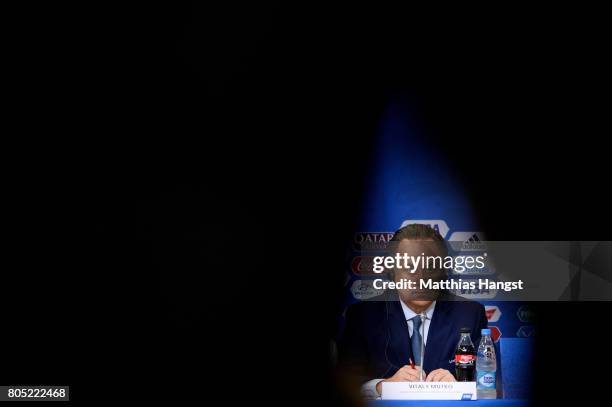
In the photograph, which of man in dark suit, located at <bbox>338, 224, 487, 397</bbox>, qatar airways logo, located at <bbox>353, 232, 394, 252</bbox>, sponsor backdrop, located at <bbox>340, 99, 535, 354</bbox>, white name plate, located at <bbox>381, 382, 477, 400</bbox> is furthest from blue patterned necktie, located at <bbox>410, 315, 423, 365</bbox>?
qatar airways logo, located at <bbox>353, 232, 394, 252</bbox>

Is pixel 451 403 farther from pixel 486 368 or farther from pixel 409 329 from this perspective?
pixel 409 329

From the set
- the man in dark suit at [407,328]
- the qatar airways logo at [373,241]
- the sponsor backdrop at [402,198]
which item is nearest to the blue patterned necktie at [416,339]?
the man in dark suit at [407,328]

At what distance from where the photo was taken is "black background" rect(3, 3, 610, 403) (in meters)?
2.93

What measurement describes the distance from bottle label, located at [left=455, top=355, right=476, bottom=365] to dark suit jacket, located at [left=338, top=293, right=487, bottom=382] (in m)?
0.02

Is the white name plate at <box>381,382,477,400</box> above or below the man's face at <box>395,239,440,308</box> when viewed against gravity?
below

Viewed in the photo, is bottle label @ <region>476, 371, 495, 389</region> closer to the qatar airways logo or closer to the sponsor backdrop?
the sponsor backdrop

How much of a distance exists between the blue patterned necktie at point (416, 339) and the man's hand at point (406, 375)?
3cm

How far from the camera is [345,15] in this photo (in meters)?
3.01

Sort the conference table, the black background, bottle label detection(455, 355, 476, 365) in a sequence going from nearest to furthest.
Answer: the conference table, bottle label detection(455, 355, 476, 365), the black background

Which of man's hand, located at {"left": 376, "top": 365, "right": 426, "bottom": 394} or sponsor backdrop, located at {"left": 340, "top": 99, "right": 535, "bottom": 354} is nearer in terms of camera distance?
man's hand, located at {"left": 376, "top": 365, "right": 426, "bottom": 394}

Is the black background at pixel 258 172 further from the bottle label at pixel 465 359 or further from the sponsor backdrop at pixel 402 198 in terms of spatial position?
the bottle label at pixel 465 359

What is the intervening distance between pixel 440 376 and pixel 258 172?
114 cm

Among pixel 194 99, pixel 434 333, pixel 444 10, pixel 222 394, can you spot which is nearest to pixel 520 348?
pixel 434 333

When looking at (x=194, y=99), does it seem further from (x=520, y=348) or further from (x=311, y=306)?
(x=520, y=348)
